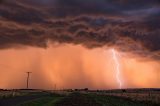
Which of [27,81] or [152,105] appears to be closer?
[152,105]

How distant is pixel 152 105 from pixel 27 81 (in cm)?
15113

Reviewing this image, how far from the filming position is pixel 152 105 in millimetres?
51969

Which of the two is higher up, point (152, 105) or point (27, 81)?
point (27, 81)

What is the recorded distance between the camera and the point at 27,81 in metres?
196
